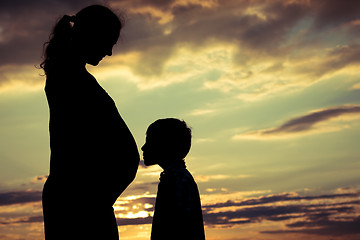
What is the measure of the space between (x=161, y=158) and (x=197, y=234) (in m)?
0.88

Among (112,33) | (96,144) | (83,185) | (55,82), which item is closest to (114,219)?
(83,185)

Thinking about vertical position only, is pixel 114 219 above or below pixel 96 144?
below

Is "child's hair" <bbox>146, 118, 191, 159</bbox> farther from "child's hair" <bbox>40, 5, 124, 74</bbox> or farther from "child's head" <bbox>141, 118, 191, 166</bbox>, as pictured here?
"child's hair" <bbox>40, 5, 124, 74</bbox>

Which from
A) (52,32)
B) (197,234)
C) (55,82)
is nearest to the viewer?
(55,82)

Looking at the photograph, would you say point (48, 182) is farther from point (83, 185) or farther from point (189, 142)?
point (189, 142)

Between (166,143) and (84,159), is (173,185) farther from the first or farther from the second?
(84,159)

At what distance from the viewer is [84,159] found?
11.2 ft

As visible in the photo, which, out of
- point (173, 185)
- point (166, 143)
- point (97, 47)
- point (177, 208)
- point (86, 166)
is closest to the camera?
point (86, 166)

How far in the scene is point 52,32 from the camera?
400 cm

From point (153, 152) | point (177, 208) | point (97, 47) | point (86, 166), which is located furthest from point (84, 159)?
point (153, 152)

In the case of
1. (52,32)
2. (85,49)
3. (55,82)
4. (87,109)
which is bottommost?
(87,109)

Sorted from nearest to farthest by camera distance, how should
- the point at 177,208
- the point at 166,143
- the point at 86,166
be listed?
the point at 86,166, the point at 177,208, the point at 166,143

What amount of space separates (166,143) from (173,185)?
1.55 ft

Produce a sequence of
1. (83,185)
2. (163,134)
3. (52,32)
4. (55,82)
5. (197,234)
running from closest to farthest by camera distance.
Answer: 1. (83,185)
2. (55,82)
3. (52,32)
4. (197,234)
5. (163,134)
